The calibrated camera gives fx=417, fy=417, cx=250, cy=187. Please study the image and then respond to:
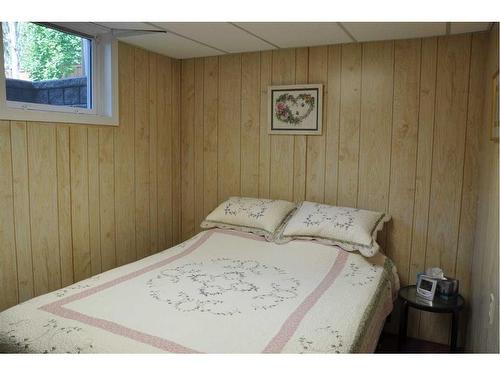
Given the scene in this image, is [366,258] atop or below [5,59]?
below

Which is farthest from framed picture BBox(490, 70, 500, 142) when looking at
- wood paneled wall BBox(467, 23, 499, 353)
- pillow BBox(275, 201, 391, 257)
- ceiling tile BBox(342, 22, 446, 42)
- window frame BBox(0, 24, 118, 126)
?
window frame BBox(0, 24, 118, 126)

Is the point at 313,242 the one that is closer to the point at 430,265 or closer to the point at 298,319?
the point at 430,265

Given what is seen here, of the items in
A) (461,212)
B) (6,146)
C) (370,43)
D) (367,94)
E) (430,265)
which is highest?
(370,43)

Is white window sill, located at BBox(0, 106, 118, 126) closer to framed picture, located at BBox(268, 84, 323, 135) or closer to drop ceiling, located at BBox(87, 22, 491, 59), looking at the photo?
drop ceiling, located at BBox(87, 22, 491, 59)

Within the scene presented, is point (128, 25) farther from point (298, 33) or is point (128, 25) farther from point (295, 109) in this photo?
point (295, 109)

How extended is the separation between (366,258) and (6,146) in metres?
2.10

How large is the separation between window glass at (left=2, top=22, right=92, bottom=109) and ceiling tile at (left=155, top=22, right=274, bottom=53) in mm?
637

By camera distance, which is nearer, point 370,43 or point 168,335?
point 168,335

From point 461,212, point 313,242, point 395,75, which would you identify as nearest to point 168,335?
point 313,242

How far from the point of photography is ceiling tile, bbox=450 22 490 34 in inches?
87.6

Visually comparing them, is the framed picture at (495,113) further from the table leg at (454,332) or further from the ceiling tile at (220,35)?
the ceiling tile at (220,35)

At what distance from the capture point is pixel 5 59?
7.18ft

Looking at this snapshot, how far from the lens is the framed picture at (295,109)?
291 centimetres

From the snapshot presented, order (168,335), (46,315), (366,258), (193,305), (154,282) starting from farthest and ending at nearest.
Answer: (366,258), (154,282), (193,305), (46,315), (168,335)
